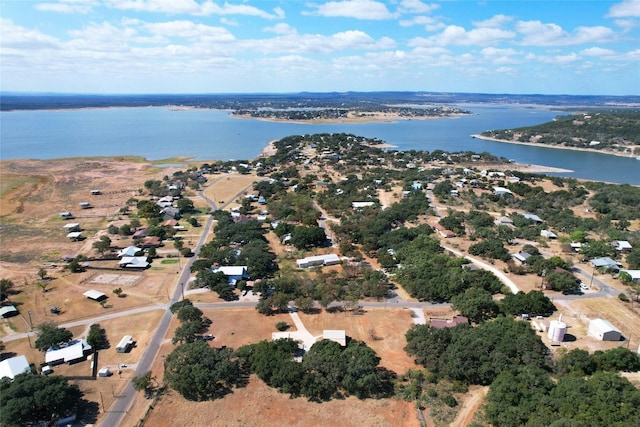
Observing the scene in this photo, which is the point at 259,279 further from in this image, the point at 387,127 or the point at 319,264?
the point at 387,127

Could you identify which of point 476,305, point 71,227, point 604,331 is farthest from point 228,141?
point 604,331

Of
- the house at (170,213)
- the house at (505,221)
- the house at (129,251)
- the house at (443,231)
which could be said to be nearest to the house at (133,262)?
the house at (129,251)

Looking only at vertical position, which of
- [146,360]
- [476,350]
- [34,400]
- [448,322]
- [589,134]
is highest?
[589,134]

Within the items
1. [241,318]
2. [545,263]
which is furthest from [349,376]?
[545,263]

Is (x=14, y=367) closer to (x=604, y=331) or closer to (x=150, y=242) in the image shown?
(x=150, y=242)

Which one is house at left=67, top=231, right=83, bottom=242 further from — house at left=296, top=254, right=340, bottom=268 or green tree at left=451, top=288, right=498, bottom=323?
green tree at left=451, top=288, right=498, bottom=323

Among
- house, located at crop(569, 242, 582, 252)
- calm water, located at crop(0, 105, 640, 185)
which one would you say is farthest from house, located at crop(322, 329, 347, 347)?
calm water, located at crop(0, 105, 640, 185)

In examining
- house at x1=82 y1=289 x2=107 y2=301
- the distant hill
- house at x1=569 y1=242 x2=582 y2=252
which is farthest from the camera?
the distant hill
